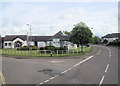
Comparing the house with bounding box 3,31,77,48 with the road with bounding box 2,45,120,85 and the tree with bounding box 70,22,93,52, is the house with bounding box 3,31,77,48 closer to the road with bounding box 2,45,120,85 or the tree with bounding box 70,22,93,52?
the tree with bounding box 70,22,93,52

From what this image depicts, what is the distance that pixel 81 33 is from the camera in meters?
30.8

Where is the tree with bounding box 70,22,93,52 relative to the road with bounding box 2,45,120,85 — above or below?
above

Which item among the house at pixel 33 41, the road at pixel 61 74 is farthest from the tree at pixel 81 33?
the house at pixel 33 41

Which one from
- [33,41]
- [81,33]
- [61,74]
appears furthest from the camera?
[33,41]

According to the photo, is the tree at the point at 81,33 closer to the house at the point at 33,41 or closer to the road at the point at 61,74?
the road at the point at 61,74

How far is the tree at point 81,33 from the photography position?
101 ft

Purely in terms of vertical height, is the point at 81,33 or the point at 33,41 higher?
the point at 81,33

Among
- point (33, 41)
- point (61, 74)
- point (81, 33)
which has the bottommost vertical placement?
point (61, 74)

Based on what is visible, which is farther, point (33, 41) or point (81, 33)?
point (33, 41)

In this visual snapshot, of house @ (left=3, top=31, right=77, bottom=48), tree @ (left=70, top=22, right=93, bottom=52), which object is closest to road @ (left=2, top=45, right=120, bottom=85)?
tree @ (left=70, top=22, right=93, bottom=52)

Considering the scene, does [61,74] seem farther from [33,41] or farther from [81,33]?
[33,41]

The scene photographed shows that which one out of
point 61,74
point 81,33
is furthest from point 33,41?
point 61,74

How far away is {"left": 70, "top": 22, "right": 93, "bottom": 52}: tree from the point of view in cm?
3077

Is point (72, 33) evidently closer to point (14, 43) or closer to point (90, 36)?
point (90, 36)
